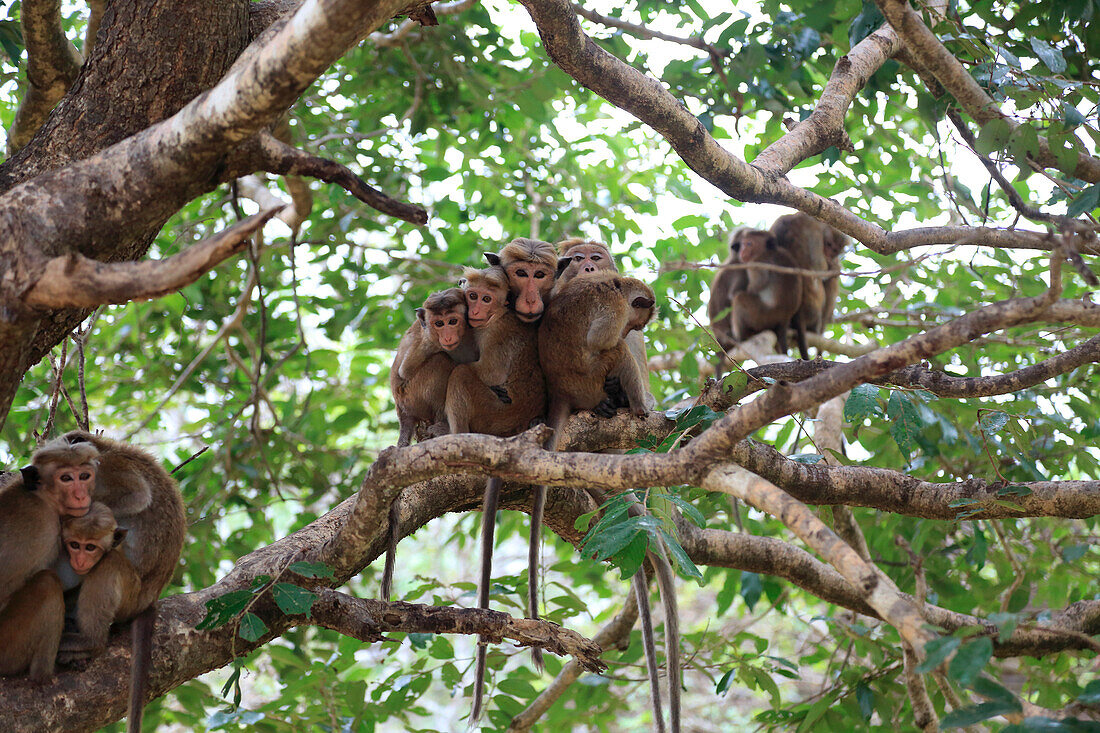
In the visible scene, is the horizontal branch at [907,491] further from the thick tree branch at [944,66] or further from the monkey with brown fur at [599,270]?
the thick tree branch at [944,66]

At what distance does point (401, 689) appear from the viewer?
4.54m

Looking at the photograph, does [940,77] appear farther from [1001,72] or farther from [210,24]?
[210,24]

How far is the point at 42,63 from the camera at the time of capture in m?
4.07

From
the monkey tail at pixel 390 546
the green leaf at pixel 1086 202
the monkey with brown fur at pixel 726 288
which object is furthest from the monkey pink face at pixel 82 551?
the monkey with brown fur at pixel 726 288

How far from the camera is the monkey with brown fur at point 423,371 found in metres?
4.37

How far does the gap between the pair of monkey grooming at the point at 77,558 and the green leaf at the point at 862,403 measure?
8.62ft

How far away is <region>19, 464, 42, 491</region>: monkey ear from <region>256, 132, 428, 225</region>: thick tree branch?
1.38m

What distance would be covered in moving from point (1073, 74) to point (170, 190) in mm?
4194

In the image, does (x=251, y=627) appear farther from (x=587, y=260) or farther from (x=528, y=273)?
(x=587, y=260)

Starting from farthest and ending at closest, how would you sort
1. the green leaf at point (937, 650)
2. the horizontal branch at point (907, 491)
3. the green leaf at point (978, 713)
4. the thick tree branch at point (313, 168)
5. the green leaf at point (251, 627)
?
the horizontal branch at point (907, 491)
the green leaf at point (251, 627)
the thick tree branch at point (313, 168)
the green leaf at point (978, 713)
the green leaf at point (937, 650)

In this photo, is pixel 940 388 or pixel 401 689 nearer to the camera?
pixel 940 388

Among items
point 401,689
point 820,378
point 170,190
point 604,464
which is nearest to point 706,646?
point 401,689

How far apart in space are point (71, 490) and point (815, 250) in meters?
6.58

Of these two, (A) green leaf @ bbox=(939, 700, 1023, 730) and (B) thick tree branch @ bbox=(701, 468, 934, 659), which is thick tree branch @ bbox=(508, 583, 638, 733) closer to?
(B) thick tree branch @ bbox=(701, 468, 934, 659)
